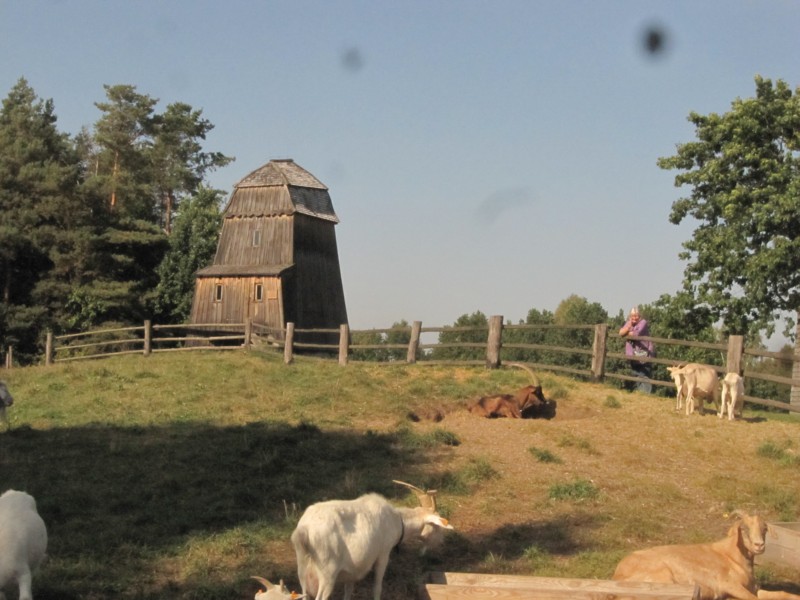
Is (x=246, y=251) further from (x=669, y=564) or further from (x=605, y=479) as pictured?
(x=669, y=564)

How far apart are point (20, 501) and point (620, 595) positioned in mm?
5400

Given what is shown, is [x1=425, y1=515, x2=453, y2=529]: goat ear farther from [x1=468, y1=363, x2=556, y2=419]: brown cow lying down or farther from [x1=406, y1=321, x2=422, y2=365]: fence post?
[x1=406, y1=321, x2=422, y2=365]: fence post

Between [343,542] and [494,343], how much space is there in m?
14.7

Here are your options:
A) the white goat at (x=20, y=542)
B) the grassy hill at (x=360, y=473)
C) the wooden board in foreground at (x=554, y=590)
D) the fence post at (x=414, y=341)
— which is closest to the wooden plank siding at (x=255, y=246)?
the fence post at (x=414, y=341)

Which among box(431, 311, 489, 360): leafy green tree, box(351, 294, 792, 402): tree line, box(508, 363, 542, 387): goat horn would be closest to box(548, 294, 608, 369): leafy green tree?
box(351, 294, 792, 402): tree line

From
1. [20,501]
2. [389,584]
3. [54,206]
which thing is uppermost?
[54,206]

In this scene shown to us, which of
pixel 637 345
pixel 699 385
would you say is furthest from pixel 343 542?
pixel 637 345

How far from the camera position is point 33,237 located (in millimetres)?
43969

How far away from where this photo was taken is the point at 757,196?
24844 mm

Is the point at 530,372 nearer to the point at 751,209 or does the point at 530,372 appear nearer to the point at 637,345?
the point at 637,345

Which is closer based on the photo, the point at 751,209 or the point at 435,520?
the point at 435,520

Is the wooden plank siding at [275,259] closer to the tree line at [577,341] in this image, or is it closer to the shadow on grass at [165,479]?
the tree line at [577,341]

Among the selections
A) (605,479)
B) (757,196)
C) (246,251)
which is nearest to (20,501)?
(605,479)

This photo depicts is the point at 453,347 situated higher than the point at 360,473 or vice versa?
the point at 453,347
